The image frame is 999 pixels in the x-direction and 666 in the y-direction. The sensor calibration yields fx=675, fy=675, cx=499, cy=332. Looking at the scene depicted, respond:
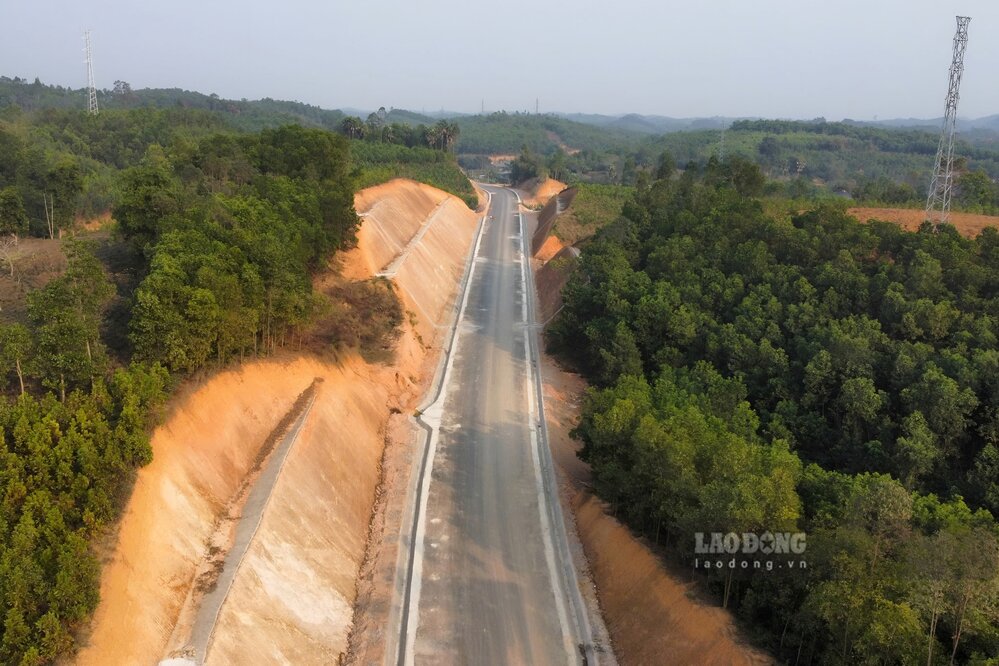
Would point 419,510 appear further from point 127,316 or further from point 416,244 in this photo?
point 416,244

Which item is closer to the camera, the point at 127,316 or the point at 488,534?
the point at 488,534

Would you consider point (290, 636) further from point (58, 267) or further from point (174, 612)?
point (58, 267)

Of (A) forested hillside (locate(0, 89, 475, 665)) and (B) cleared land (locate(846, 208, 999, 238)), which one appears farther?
(B) cleared land (locate(846, 208, 999, 238))

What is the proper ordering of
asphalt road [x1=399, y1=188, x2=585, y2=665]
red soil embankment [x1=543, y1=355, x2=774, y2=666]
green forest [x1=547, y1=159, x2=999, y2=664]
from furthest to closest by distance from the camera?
asphalt road [x1=399, y1=188, x2=585, y2=665], red soil embankment [x1=543, y1=355, x2=774, y2=666], green forest [x1=547, y1=159, x2=999, y2=664]

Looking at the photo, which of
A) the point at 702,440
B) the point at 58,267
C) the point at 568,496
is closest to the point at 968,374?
the point at 702,440

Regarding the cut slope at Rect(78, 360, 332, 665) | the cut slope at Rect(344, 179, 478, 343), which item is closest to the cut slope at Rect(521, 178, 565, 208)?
the cut slope at Rect(344, 179, 478, 343)

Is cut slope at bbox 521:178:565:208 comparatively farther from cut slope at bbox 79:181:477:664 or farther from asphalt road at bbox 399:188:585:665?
cut slope at bbox 79:181:477:664

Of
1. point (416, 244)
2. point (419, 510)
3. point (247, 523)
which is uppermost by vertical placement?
point (416, 244)

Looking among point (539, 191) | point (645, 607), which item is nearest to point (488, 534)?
point (645, 607)
